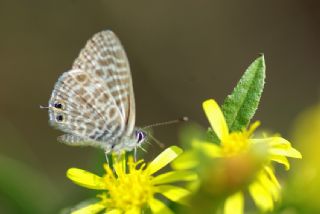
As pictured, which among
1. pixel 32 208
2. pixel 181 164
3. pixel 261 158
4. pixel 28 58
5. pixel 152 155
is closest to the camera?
pixel 261 158

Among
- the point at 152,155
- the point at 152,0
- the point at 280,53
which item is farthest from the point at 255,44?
the point at 152,155

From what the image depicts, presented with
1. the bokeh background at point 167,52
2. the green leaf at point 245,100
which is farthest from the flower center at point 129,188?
the bokeh background at point 167,52

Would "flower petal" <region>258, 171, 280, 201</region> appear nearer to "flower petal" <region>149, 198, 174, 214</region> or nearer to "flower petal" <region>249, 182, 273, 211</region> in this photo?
"flower petal" <region>249, 182, 273, 211</region>

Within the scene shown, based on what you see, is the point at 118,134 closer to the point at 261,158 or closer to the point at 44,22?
the point at 261,158

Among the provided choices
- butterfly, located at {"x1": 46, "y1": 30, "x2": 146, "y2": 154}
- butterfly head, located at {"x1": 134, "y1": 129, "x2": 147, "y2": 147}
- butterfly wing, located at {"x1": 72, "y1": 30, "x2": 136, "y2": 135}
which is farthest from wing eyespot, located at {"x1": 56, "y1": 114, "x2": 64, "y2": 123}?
butterfly head, located at {"x1": 134, "y1": 129, "x2": 147, "y2": 147}

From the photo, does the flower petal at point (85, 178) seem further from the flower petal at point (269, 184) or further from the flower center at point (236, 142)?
the flower petal at point (269, 184)

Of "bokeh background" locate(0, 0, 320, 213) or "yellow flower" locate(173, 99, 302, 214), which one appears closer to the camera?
"yellow flower" locate(173, 99, 302, 214)
